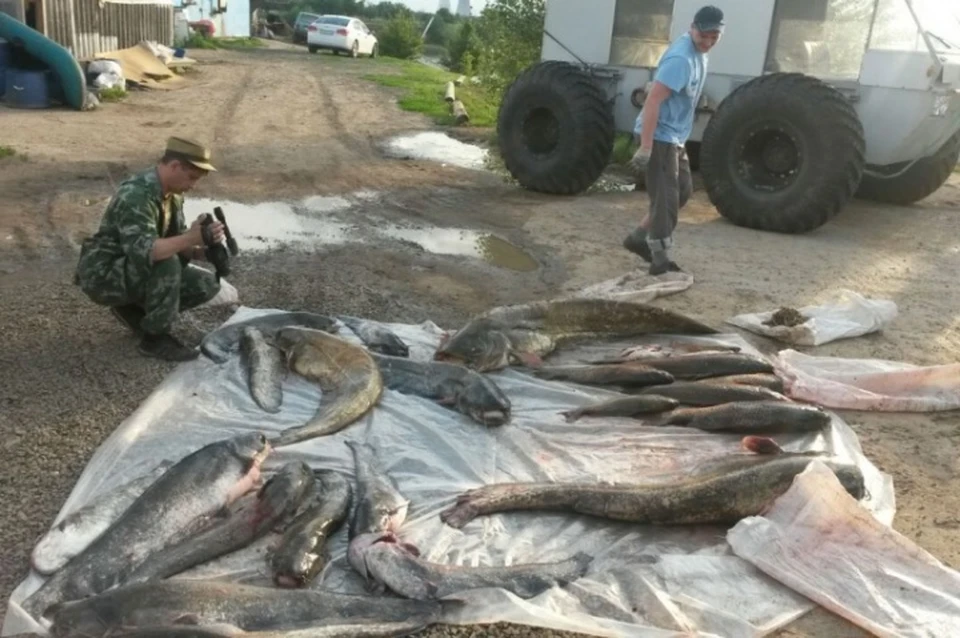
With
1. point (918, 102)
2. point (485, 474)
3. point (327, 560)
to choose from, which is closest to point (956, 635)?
point (485, 474)

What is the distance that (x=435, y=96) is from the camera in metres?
23.0

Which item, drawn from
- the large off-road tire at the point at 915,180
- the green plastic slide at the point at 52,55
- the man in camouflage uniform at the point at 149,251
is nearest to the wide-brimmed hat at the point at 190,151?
the man in camouflage uniform at the point at 149,251

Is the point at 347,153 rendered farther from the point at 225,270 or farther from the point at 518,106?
the point at 225,270

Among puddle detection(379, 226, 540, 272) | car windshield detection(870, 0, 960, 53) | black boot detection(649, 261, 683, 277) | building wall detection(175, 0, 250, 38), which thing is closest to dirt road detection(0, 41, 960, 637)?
puddle detection(379, 226, 540, 272)

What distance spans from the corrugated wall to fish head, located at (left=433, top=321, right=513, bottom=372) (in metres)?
16.2

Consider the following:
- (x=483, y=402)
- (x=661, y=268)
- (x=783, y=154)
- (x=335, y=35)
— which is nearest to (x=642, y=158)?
(x=661, y=268)

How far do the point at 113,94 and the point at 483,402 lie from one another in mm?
15460

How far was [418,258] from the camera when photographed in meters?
8.30

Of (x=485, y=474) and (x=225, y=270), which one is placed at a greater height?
(x=225, y=270)

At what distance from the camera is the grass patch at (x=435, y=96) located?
19672 millimetres

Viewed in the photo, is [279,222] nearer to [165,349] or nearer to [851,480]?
[165,349]

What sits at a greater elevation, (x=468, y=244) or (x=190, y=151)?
(x=190, y=151)

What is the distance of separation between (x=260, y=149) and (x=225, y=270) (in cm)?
822

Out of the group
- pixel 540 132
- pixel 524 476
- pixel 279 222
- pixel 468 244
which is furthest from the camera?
pixel 540 132
